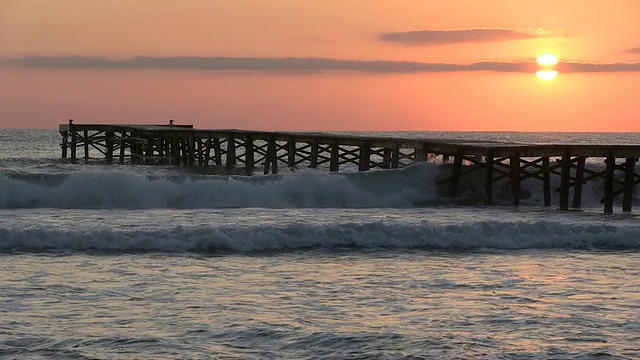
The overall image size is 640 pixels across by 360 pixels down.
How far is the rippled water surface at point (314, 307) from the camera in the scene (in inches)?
367

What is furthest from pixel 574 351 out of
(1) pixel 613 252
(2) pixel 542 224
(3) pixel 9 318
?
(2) pixel 542 224

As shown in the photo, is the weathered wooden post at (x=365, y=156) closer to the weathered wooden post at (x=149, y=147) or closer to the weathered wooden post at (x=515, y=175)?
the weathered wooden post at (x=515, y=175)

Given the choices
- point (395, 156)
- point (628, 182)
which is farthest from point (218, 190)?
point (628, 182)

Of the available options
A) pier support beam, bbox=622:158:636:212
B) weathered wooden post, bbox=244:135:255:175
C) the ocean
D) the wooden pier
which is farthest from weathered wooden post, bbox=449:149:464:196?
weathered wooden post, bbox=244:135:255:175

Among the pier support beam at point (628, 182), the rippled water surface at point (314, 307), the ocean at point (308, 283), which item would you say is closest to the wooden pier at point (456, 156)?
the pier support beam at point (628, 182)

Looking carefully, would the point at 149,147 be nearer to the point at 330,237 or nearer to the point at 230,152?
the point at 230,152

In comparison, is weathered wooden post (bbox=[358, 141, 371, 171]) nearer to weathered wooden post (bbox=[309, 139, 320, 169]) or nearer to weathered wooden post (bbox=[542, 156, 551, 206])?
weathered wooden post (bbox=[309, 139, 320, 169])

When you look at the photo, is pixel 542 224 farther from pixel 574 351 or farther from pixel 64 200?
pixel 64 200

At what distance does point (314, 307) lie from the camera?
11195 mm

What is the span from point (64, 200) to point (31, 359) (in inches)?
678

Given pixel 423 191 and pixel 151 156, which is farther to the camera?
pixel 151 156

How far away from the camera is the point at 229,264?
49.4ft

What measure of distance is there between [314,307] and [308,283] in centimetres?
180

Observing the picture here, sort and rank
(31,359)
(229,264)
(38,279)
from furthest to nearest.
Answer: (229,264) → (38,279) → (31,359)
